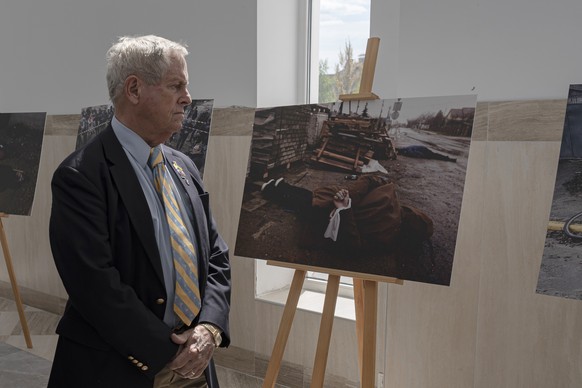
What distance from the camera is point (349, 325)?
2803 millimetres

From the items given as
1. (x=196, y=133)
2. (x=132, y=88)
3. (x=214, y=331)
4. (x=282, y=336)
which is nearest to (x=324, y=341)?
(x=282, y=336)

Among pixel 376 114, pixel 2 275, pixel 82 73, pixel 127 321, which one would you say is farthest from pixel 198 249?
pixel 2 275

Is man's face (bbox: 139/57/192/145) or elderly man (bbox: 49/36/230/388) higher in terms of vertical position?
man's face (bbox: 139/57/192/145)

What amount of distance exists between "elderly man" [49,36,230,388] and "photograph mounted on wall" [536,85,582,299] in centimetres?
104

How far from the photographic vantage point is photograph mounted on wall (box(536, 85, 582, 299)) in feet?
5.95

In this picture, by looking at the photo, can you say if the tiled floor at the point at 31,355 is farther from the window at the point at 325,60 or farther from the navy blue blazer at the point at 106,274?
the navy blue blazer at the point at 106,274

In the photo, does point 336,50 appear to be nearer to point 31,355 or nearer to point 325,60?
Result: point 325,60

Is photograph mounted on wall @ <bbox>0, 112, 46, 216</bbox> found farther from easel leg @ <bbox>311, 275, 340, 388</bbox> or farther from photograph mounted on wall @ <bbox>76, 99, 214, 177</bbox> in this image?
easel leg @ <bbox>311, 275, 340, 388</bbox>

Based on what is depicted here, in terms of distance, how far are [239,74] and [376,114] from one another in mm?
1241

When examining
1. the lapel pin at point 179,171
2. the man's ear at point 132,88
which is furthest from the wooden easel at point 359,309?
the man's ear at point 132,88

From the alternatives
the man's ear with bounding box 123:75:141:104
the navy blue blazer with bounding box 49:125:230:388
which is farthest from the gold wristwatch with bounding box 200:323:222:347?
the man's ear with bounding box 123:75:141:104

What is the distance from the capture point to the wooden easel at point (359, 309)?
6.37 feet

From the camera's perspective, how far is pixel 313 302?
3100 mm

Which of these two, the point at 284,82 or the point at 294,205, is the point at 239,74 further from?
the point at 294,205
